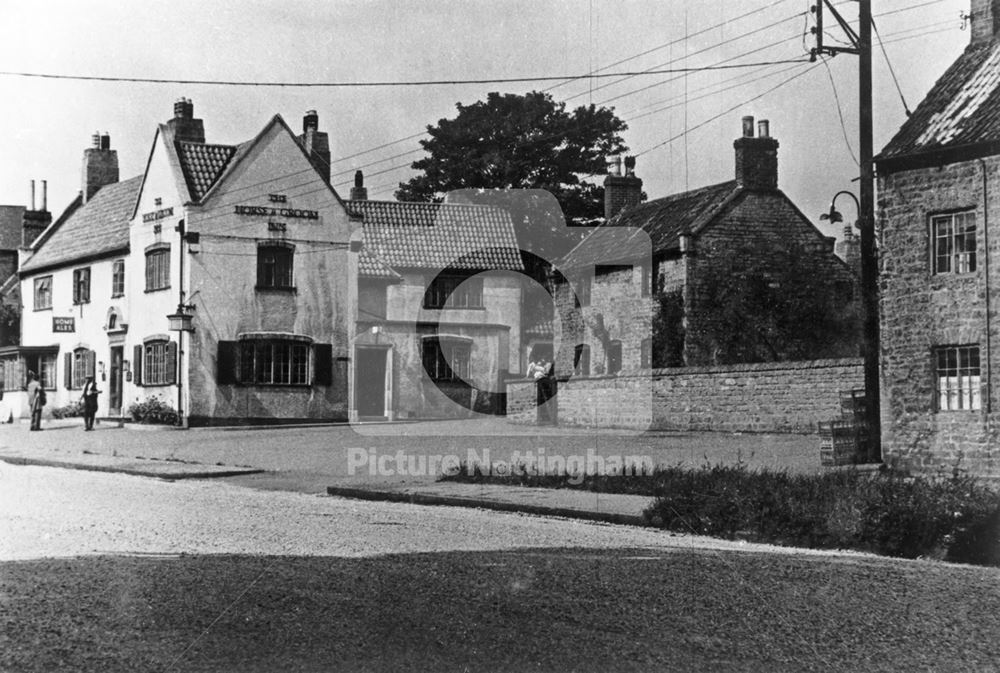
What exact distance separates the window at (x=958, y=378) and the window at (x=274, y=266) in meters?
21.9

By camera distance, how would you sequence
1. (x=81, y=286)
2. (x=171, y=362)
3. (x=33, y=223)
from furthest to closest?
(x=33, y=223)
(x=81, y=286)
(x=171, y=362)

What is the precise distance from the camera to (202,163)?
36.8 meters

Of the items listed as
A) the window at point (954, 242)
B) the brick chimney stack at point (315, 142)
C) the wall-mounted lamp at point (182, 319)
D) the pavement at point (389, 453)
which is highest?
the brick chimney stack at point (315, 142)

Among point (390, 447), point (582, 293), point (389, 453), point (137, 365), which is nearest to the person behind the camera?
point (389, 453)

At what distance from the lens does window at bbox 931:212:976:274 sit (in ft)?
67.3

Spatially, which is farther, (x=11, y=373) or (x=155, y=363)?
(x=11, y=373)

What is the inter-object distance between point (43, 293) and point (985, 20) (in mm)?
35646

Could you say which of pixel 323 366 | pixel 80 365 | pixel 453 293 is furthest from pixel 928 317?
pixel 80 365

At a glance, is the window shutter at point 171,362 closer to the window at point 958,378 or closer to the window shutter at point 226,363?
the window shutter at point 226,363

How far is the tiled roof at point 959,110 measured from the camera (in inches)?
803

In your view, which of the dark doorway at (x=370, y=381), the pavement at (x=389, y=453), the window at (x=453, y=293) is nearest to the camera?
the pavement at (x=389, y=453)

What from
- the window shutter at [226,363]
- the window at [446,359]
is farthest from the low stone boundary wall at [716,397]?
the window shutter at [226,363]

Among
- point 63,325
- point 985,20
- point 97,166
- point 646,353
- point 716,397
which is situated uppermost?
point 97,166

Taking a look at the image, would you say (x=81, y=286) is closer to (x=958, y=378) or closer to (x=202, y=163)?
(x=202, y=163)
